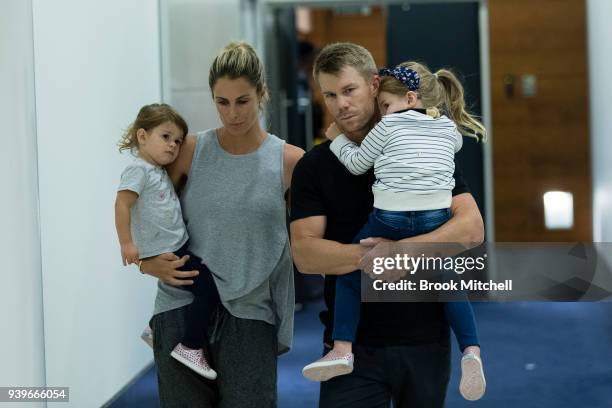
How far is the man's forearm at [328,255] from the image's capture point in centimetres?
195

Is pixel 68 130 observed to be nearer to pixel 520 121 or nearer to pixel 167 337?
pixel 167 337

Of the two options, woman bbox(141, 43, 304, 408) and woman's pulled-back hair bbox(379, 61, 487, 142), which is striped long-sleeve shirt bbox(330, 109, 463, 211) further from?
woman bbox(141, 43, 304, 408)

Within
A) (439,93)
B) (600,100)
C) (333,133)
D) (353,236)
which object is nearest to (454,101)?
(439,93)

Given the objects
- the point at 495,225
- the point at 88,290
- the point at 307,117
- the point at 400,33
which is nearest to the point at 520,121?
the point at 495,225

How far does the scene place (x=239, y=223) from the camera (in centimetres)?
221

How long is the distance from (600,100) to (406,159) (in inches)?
166

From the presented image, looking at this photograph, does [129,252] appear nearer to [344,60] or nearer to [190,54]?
[344,60]

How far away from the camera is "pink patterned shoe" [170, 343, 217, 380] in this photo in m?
2.16

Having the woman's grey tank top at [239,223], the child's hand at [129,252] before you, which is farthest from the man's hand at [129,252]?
the woman's grey tank top at [239,223]

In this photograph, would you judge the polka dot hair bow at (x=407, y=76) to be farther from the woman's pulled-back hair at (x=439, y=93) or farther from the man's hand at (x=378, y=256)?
the man's hand at (x=378, y=256)

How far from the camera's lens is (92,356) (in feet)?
11.3

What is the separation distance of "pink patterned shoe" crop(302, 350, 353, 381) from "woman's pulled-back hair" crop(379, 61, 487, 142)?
23.0 inches

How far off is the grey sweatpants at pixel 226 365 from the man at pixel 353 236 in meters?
0.24

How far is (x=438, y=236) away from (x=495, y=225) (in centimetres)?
494
